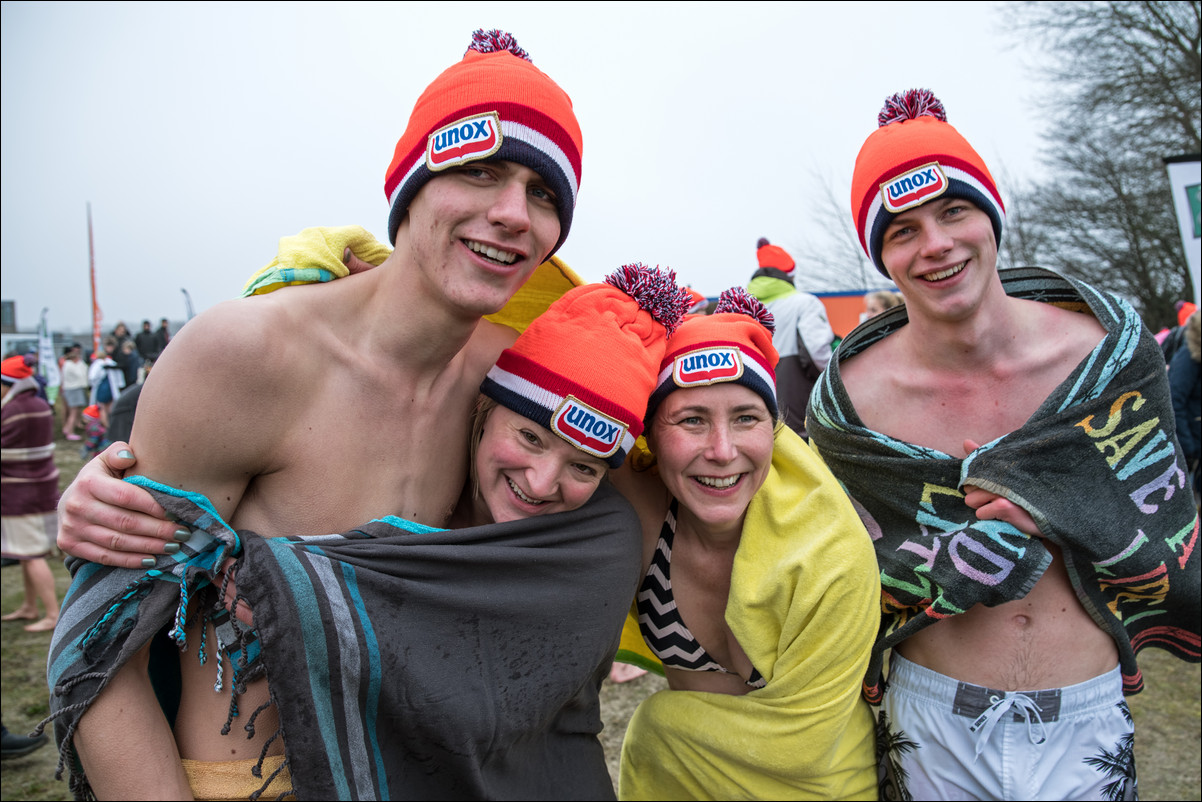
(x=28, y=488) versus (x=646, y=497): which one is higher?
(x=646, y=497)

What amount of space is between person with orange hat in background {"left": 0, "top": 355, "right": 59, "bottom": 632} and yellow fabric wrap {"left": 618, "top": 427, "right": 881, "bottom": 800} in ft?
17.3

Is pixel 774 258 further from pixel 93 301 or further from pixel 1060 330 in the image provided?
pixel 93 301

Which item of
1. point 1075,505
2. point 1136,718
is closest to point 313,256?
point 1075,505

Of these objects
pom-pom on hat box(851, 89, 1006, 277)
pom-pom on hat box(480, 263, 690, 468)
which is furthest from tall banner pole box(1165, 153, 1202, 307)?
pom-pom on hat box(480, 263, 690, 468)

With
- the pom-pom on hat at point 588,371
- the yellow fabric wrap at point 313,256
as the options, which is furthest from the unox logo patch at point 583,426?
the yellow fabric wrap at point 313,256

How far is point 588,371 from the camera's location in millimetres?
1758

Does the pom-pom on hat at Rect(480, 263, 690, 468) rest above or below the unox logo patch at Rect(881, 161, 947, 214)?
below

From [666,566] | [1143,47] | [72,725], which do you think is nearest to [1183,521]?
[666,566]

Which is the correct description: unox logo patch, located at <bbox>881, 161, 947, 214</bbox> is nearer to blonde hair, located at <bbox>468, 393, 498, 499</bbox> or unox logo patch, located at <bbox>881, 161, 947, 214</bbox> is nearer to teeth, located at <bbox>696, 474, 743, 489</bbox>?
teeth, located at <bbox>696, 474, 743, 489</bbox>

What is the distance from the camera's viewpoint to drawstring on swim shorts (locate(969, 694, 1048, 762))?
208cm

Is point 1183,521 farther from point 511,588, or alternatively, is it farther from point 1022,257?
point 1022,257

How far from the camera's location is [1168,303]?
14078 millimetres

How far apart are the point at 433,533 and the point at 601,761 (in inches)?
34.0

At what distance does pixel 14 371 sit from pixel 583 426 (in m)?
5.87
